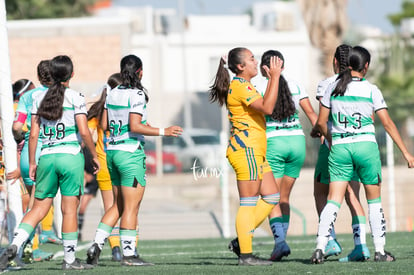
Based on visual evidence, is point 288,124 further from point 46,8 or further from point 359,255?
point 46,8

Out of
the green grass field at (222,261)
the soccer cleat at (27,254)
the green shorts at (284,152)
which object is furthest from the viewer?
the soccer cleat at (27,254)

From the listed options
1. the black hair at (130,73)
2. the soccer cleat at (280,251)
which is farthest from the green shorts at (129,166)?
the soccer cleat at (280,251)

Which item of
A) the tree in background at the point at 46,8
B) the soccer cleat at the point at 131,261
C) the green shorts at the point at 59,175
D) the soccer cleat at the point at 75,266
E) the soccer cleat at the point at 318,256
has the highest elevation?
the tree in background at the point at 46,8

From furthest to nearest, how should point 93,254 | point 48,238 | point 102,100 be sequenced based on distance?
point 48,238, point 102,100, point 93,254

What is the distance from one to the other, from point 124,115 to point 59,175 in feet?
2.79

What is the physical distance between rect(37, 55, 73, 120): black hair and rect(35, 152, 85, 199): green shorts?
39 cm

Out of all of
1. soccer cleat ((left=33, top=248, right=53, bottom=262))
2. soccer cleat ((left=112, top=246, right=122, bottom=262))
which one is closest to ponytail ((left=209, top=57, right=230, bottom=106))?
soccer cleat ((left=112, top=246, right=122, bottom=262))

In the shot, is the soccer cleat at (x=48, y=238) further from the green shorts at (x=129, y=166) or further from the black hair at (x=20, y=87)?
the green shorts at (x=129, y=166)

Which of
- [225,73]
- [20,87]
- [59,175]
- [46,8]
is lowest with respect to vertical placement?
[59,175]

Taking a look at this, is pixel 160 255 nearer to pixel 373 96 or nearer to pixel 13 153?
pixel 13 153

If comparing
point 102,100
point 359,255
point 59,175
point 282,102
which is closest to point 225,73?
point 282,102

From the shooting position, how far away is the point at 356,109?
27.5 ft

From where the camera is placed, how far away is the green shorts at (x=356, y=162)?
839cm

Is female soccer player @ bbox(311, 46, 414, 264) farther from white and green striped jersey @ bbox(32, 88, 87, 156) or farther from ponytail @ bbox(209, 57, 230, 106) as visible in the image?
white and green striped jersey @ bbox(32, 88, 87, 156)
